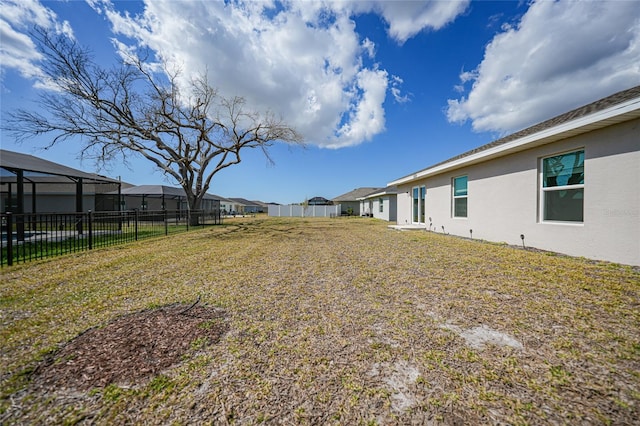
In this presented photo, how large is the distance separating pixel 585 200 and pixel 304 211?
105 feet

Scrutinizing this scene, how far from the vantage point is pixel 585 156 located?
16.6 feet

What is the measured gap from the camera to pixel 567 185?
5.48 metres

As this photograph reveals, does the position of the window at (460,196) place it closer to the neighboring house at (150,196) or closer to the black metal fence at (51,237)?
the black metal fence at (51,237)

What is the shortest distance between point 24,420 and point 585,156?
8.59 m

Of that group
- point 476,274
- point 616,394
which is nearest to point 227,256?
point 476,274

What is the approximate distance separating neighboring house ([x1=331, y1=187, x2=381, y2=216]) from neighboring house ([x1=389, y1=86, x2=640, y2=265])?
26.7 m

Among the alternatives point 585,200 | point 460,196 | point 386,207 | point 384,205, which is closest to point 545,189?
point 585,200

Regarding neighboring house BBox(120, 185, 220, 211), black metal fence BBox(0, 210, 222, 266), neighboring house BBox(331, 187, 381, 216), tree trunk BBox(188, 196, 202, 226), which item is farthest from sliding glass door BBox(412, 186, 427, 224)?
neighboring house BBox(331, 187, 381, 216)

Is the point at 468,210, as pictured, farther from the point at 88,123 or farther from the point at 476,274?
the point at 88,123

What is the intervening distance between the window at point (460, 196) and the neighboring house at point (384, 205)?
1032cm

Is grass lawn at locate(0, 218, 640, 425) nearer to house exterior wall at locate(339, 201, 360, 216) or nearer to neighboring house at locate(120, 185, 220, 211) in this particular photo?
neighboring house at locate(120, 185, 220, 211)

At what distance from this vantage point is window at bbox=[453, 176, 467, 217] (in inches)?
358

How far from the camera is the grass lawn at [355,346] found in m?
1.53

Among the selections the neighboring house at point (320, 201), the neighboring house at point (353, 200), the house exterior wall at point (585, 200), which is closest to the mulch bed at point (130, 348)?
the house exterior wall at point (585, 200)
